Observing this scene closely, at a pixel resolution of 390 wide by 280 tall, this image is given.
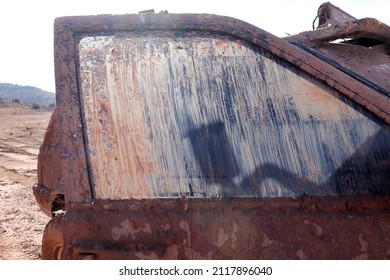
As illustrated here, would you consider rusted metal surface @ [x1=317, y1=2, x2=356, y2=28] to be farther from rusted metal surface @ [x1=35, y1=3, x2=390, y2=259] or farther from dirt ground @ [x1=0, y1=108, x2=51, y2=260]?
dirt ground @ [x1=0, y1=108, x2=51, y2=260]

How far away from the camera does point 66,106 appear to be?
1730 millimetres

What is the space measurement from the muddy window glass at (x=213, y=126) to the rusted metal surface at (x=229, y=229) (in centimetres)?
6

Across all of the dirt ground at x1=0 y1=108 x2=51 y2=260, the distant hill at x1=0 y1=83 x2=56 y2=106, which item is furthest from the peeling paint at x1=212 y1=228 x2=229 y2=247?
the distant hill at x1=0 y1=83 x2=56 y2=106

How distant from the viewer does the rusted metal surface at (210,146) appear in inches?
63.4

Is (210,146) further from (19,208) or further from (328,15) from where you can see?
(19,208)

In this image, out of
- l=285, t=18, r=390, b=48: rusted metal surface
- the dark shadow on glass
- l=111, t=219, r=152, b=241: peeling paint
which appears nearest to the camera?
l=111, t=219, r=152, b=241: peeling paint

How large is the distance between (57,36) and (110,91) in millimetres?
384

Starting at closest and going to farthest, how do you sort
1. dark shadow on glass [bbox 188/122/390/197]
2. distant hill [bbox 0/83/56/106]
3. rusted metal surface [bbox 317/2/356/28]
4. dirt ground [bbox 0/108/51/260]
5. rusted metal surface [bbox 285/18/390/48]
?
dark shadow on glass [bbox 188/122/390/197], rusted metal surface [bbox 285/18/390/48], rusted metal surface [bbox 317/2/356/28], dirt ground [bbox 0/108/51/260], distant hill [bbox 0/83/56/106]

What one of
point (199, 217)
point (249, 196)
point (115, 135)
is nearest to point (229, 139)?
point (249, 196)

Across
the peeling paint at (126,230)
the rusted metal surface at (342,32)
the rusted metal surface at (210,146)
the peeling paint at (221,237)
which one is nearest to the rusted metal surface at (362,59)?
→ the rusted metal surface at (342,32)

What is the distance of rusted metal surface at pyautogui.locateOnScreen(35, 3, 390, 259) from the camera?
1609 millimetres

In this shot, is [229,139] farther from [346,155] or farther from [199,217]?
[346,155]

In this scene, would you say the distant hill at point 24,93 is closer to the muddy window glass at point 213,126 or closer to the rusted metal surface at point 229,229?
the muddy window glass at point 213,126

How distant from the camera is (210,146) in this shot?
176 cm
